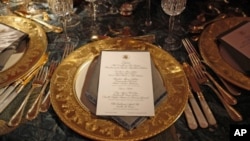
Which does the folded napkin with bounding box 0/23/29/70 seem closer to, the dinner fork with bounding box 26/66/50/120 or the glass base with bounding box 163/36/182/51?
the dinner fork with bounding box 26/66/50/120

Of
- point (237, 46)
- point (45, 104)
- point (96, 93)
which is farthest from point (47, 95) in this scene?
point (237, 46)

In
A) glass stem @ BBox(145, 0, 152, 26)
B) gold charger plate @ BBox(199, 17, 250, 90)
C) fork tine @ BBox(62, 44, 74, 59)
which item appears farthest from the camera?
glass stem @ BBox(145, 0, 152, 26)

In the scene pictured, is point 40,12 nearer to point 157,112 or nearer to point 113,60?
point 113,60

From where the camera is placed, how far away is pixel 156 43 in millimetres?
880

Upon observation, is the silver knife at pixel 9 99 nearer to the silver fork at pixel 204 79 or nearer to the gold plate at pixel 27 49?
the gold plate at pixel 27 49

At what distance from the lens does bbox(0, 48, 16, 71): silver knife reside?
0.77 metres

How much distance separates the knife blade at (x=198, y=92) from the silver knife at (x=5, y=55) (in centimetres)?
47

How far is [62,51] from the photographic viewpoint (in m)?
0.85

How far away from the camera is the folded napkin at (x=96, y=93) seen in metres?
0.63

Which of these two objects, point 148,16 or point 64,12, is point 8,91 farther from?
point 148,16

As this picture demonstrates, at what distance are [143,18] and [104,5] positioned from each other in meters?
0.15

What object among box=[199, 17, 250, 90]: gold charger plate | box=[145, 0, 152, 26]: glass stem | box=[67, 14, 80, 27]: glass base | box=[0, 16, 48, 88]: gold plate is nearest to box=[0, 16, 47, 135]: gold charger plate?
box=[0, 16, 48, 88]: gold plate

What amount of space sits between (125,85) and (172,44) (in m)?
0.25

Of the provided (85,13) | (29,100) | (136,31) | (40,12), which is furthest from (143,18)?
(29,100)
